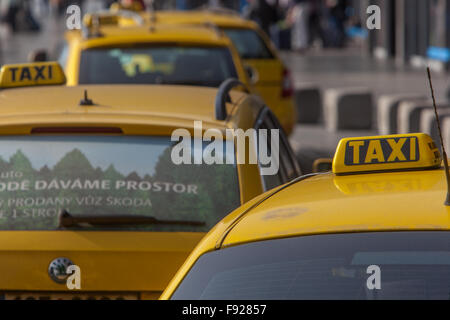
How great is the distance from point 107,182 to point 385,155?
4.18 ft

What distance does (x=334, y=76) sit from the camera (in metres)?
24.8

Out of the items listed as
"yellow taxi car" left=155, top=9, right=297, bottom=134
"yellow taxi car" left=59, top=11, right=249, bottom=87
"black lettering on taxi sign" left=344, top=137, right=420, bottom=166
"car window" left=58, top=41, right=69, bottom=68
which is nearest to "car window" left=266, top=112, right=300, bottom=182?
"black lettering on taxi sign" left=344, top=137, right=420, bottom=166

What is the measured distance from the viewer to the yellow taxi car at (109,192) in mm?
4492

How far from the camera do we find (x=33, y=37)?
42406 mm

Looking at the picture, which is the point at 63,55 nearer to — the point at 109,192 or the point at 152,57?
the point at 152,57

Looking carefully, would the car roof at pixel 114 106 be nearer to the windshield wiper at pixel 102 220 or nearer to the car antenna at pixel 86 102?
the car antenna at pixel 86 102

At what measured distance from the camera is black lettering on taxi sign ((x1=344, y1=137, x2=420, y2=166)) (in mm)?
4020

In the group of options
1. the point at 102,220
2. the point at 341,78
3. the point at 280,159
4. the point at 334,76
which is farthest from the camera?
the point at 334,76

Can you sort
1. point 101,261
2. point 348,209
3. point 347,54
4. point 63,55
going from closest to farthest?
point 348,209
point 101,261
point 63,55
point 347,54

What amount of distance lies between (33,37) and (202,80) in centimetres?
3341

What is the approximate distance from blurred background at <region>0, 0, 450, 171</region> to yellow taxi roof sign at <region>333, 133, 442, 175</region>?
7881mm

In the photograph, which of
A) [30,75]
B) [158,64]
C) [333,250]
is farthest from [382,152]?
[158,64]

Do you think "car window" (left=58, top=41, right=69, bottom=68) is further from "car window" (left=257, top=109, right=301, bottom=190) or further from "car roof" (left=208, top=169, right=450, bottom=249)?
"car roof" (left=208, top=169, right=450, bottom=249)

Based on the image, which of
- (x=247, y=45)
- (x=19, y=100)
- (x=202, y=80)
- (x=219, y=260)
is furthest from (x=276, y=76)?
(x=219, y=260)
